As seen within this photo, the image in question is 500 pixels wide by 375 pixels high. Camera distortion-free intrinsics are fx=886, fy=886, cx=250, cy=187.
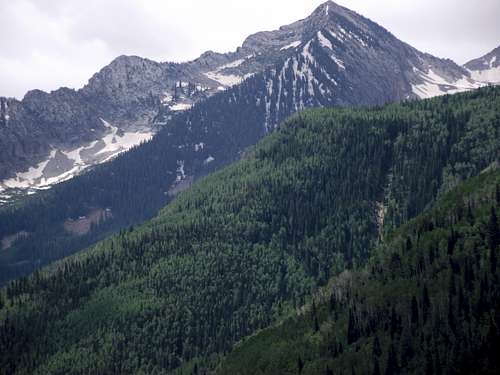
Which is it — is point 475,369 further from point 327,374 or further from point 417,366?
point 327,374

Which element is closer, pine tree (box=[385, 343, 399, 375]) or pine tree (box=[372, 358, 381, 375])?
pine tree (box=[385, 343, 399, 375])

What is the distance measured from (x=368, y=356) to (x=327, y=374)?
10093 mm

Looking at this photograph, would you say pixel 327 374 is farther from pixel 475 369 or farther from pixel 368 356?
pixel 475 369

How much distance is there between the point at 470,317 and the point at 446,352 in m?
13.3

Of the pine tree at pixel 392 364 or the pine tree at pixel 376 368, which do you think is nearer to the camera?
the pine tree at pixel 392 364

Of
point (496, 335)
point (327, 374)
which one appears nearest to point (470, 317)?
point (496, 335)

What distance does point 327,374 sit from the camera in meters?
200

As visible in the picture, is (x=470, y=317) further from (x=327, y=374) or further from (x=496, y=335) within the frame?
(x=327, y=374)

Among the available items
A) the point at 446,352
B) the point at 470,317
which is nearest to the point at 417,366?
the point at 446,352

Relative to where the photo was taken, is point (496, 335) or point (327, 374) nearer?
point (496, 335)

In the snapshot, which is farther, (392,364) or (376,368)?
(376,368)

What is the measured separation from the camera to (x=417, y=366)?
18938cm

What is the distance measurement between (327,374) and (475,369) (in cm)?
3504

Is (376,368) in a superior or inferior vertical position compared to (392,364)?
inferior
